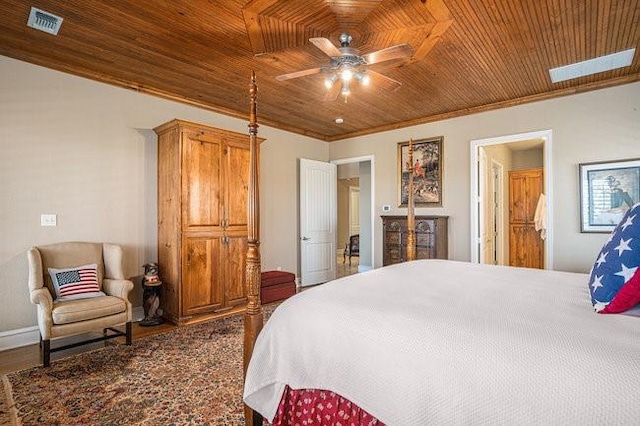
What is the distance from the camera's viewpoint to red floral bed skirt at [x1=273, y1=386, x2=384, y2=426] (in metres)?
1.31

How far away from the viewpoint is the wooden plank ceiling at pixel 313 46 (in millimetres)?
2406

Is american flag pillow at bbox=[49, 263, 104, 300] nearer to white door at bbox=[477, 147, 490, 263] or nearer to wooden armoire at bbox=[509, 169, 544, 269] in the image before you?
white door at bbox=[477, 147, 490, 263]

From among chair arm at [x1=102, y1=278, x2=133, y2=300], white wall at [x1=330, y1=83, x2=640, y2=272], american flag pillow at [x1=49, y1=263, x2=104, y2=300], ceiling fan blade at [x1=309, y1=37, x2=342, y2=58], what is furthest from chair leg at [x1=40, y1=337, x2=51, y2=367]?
white wall at [x1=330, y1=83, x2=640, y2=272]

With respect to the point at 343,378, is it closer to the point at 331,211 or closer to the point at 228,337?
the point at 228,337

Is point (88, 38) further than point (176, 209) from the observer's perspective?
No

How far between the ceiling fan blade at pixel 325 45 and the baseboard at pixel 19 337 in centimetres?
365

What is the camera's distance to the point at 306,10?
241 centimetres

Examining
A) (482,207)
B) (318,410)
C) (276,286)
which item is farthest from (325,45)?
(482,207)

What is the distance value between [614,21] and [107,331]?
17.5 ft

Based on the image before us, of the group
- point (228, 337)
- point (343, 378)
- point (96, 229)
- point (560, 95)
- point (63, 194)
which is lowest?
point (228, 337)

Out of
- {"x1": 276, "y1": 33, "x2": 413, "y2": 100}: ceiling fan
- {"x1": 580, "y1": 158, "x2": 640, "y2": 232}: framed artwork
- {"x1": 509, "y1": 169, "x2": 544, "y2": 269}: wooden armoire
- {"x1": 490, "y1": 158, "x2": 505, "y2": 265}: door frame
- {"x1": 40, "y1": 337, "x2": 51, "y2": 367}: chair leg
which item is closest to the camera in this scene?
{"x1": 276, "y1": 33, "x2": 413, "y2": 100}: ceiling fan

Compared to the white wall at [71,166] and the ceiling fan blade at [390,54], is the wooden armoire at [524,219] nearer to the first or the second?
the ceiling fan blade at [390,54]

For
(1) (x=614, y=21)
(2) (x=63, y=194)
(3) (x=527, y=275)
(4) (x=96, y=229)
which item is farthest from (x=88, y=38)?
(1) (x=614, y=21)

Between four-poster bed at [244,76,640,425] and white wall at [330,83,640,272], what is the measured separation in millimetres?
2483
